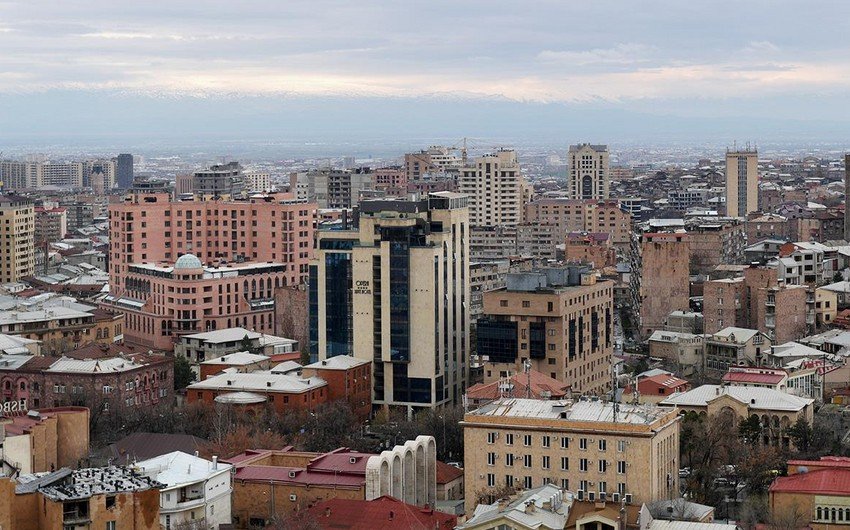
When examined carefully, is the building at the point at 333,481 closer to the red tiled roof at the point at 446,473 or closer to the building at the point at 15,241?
the red tiled roof at the point at 446,473

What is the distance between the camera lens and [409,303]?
6519cm

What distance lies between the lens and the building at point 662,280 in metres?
82.6

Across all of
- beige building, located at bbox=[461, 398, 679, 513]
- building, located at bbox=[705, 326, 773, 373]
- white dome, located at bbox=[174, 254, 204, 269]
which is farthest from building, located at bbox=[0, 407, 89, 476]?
white dome, located at bbox=[174, 254, 204, 269]

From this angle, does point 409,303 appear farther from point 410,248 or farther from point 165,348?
point 165,348

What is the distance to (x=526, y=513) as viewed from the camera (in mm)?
39000

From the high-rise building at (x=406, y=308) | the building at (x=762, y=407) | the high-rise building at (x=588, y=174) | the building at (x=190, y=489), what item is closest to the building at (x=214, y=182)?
the high-rise building at (x=588, y=174)

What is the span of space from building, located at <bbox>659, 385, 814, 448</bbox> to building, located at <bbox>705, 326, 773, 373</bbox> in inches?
509

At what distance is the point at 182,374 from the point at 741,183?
91744 mm

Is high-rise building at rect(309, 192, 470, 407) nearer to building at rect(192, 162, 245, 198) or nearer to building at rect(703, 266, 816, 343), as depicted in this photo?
building at rect(703, 266, 816, 343)

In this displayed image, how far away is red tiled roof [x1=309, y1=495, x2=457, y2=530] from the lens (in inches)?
1586

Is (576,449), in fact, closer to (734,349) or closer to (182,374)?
(734,349)

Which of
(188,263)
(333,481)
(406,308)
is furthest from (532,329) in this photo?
(188,263)

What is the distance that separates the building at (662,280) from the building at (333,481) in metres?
36.8

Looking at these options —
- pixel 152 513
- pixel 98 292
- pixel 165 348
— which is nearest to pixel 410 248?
pixel 165 348
